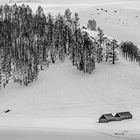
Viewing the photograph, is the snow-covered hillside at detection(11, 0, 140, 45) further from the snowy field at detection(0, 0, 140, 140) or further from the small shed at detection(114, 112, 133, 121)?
the small shed at detection(114, 112, 133, 121)

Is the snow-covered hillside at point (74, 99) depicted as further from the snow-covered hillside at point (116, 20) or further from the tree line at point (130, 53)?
the snow-covered hillside at point (116, 20)

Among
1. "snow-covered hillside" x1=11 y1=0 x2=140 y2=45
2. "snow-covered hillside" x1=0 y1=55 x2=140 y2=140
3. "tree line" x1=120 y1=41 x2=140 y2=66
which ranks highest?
"snow-covered hillside" x1=11 y1=0 x2=140 y2=45

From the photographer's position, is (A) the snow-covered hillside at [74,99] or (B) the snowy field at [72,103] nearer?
(B) the snowy field at [72,103]

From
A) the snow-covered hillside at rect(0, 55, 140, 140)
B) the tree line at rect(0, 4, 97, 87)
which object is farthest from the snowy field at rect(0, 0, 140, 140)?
the tree line at rect(0, 4, 97, 87)

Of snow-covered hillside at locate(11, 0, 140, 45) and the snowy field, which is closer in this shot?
the snowy field

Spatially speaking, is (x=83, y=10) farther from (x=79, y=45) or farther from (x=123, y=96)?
(x=123, y=96)

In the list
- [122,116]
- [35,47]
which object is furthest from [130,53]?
[122,116]

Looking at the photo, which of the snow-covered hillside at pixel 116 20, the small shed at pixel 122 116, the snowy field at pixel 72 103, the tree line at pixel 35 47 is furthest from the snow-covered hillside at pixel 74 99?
the snow-covered hillside at pixel 116 20

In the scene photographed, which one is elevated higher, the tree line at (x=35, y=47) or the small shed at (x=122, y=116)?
the tree line at (x=35, y=47)

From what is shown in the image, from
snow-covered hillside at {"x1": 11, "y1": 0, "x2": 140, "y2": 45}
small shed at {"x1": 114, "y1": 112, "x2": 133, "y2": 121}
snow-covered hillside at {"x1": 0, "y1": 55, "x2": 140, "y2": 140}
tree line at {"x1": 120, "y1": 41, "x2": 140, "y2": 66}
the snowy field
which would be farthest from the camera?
snow-covered hillside at {"x1": 11, "y1": 0, "x2": 140, "y2": 45}
